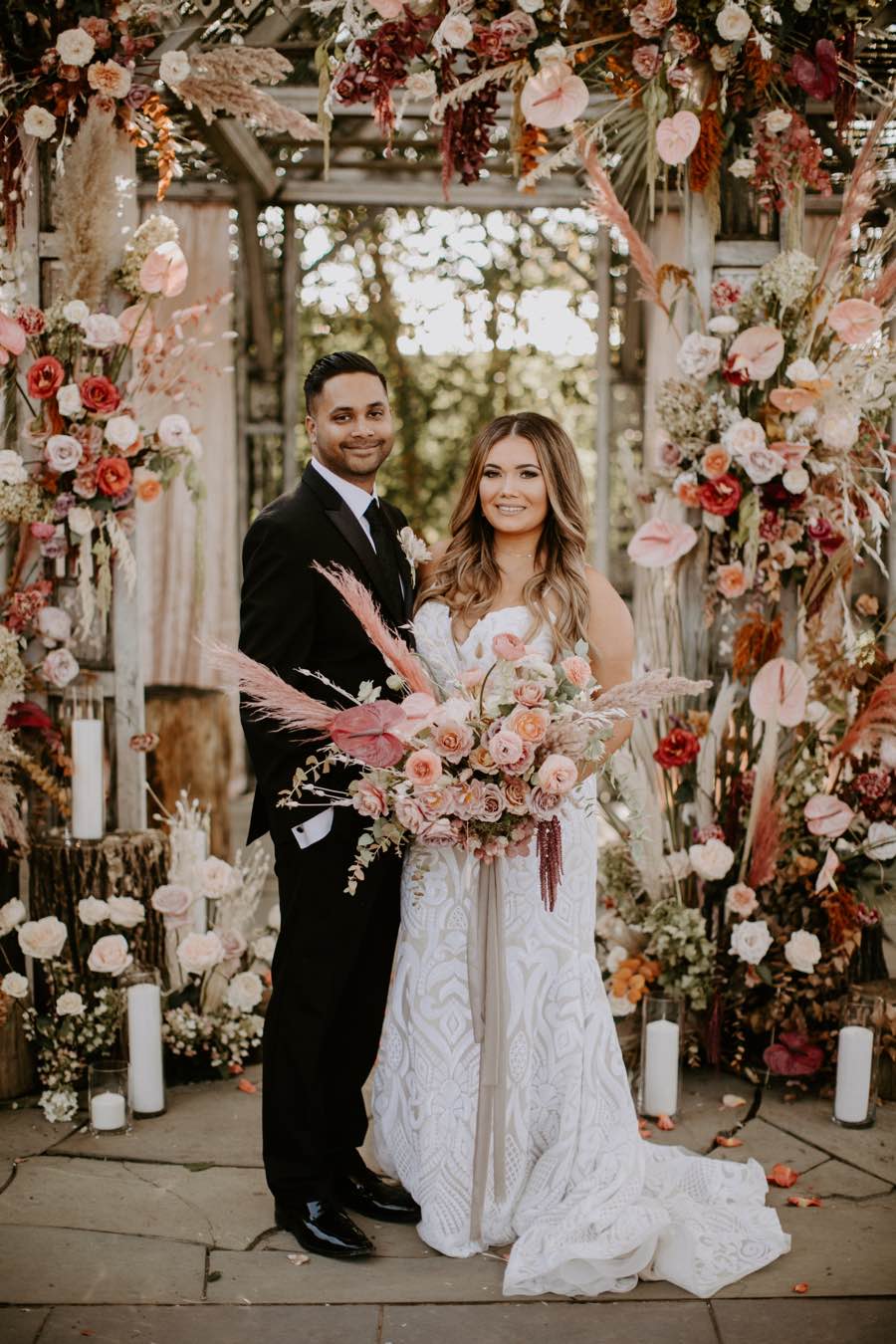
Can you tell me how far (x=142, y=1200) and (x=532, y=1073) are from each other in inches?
39.9

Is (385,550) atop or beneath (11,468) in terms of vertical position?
beneath

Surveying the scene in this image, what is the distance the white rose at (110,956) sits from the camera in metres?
3.54

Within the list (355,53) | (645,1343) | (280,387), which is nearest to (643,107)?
(355,53)

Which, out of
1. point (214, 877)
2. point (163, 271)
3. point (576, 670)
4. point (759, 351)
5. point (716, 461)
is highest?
point (163, 271)

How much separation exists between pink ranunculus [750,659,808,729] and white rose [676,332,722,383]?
860mm

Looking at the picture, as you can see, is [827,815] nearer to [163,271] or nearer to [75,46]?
[163,271]

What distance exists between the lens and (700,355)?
368cm

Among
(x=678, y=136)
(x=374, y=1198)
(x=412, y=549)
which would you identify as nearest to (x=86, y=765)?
(x=412, y=549)

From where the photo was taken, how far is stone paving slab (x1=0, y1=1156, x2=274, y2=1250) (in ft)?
9.50

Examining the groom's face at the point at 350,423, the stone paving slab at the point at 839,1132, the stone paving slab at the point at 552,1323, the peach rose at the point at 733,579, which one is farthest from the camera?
the peach rose at the point at 733,579

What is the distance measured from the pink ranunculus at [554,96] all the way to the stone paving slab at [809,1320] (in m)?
2.96

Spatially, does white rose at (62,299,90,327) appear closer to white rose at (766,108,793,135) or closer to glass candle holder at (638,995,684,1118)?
white rose at (766,108,793,135)

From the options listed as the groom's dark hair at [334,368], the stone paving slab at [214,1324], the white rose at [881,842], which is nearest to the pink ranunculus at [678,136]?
the groom's dark hair at [334,368]

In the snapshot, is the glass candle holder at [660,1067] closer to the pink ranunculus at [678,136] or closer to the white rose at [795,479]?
the white rose at [795,479]
